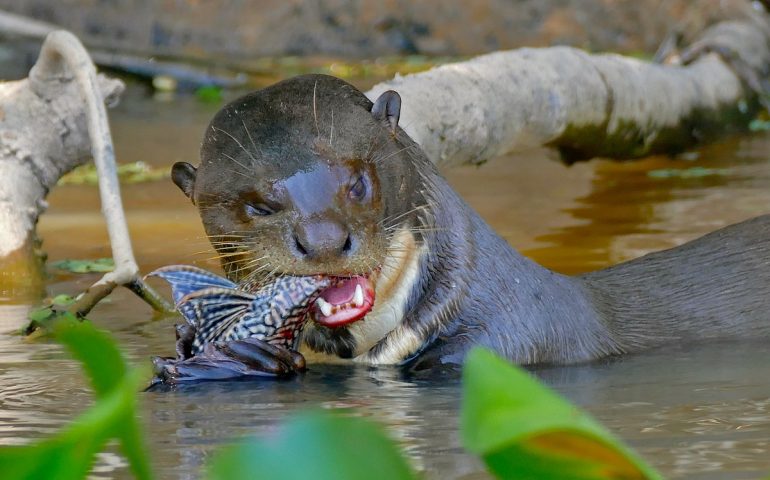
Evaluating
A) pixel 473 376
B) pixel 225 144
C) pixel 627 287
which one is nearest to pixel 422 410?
pixel 225 144

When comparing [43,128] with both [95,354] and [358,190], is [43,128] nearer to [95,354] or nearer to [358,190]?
[358,190]

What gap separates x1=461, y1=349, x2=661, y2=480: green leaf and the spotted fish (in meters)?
1.95

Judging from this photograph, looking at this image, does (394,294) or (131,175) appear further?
(131,175)

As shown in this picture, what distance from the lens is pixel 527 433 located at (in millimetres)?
726

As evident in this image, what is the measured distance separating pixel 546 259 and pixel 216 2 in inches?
338

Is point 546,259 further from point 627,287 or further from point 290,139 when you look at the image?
point 290,139

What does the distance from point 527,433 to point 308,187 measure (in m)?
1.99

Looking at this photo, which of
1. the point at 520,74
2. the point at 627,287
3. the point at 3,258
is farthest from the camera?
the point at 520,74

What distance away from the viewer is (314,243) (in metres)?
2.56

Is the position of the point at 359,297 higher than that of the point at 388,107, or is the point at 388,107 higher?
the point at 388,107

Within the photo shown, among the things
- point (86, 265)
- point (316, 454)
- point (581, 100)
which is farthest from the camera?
point (581, 100)

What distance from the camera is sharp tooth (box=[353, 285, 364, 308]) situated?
9.20 ft

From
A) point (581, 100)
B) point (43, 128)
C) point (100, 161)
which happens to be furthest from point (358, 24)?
point (100, 161)

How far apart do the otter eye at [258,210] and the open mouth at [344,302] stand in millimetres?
207
